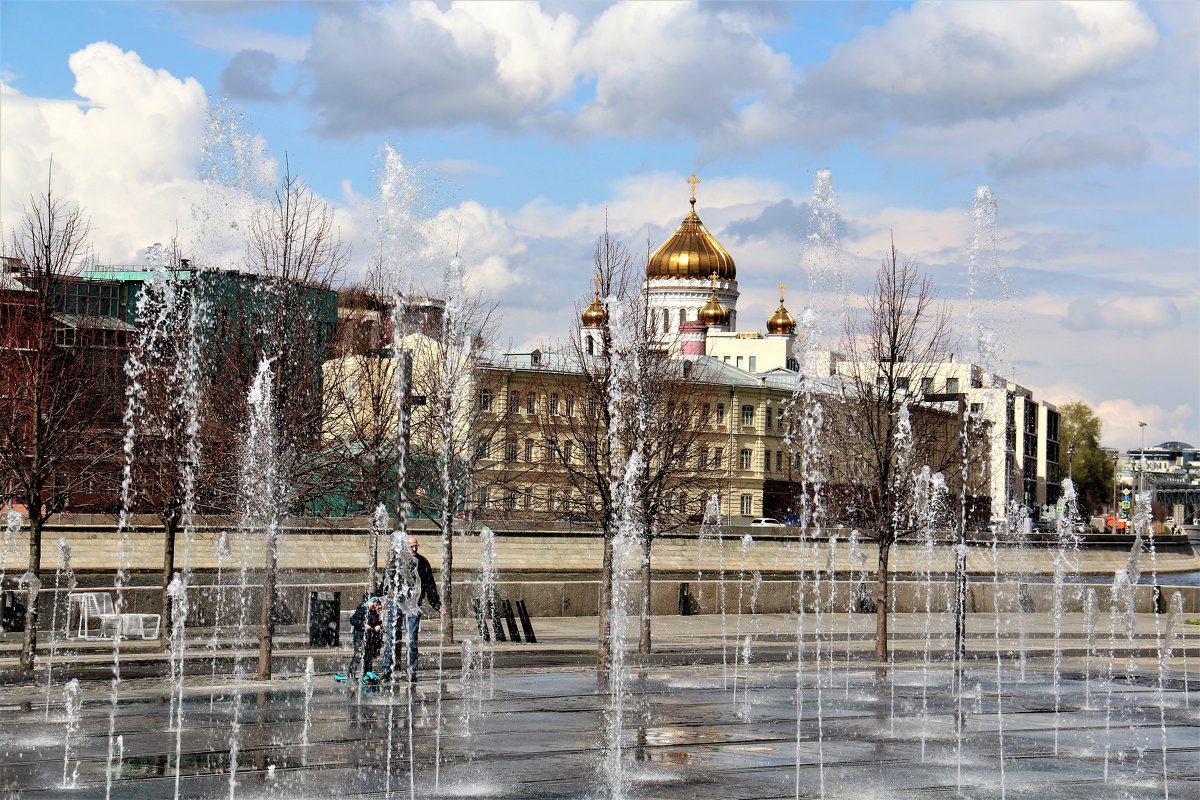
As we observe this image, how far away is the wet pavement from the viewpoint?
12961 mm

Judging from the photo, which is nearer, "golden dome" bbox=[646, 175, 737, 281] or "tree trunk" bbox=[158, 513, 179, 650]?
"tree trunk" bbox=[158, 513, 179, 650]

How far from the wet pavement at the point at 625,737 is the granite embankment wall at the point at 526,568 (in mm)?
7034

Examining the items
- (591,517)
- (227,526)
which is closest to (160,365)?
(227,526)

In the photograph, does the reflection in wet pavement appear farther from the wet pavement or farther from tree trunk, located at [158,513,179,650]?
tree trunk, located at [158,513,179,650]

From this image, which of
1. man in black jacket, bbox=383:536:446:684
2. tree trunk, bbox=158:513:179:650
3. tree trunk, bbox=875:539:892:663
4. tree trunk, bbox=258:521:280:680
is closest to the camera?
man in black jacket, bbox=383:536:446:684

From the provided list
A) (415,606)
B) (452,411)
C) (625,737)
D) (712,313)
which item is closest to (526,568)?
(452,411)

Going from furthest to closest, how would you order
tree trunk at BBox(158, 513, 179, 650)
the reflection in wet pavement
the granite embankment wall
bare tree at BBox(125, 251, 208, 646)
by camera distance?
the granite embankment wall → bare tree at BBox(125, 251, 208, 646) → tree trunk at BBox(158, 513, 179, 650) → the reflection in wet pavement

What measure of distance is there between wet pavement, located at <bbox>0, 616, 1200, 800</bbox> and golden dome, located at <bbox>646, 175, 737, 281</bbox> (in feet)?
376

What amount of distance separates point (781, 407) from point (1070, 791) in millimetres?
94750

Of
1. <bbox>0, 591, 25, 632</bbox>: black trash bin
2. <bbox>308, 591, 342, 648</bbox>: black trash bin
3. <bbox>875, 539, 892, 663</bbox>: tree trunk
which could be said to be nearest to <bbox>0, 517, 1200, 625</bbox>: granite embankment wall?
<bbox>0, 591, 25, 632</bbox>: black trash bin

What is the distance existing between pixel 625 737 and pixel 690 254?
122 m

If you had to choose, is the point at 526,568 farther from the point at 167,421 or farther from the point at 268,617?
the point at 268,617

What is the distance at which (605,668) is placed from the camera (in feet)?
71.5

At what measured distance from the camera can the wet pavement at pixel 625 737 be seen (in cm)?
1296
